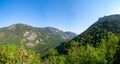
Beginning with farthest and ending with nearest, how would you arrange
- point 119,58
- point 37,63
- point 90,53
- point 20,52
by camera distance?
point 37,63 < point 90,53 < point 119,58 < point 20,52

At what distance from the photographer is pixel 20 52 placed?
42.1 feet

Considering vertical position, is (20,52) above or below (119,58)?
above

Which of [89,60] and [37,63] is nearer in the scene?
[89,60]

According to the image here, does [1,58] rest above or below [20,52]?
below

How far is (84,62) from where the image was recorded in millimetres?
92875

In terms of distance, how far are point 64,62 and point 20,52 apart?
305ft

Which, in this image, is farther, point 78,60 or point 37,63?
point 37,63

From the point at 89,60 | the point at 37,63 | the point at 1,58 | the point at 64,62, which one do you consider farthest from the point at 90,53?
the point at 1,58

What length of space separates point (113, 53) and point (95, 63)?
27.3 ft

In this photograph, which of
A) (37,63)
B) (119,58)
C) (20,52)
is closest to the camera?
(20,52)

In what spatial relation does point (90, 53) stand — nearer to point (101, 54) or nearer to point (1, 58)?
point (101, 54)

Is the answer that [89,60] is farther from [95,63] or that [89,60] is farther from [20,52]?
[20,52]

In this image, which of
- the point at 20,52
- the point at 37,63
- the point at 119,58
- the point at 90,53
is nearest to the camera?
the point at 20,52

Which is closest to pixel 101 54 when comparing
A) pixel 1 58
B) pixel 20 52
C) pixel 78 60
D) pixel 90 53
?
pixel 90 53
